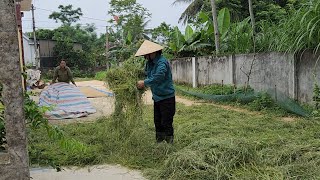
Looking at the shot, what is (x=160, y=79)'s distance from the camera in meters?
4.88

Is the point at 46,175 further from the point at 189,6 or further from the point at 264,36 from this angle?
the point at 189,6

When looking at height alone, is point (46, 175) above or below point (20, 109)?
below

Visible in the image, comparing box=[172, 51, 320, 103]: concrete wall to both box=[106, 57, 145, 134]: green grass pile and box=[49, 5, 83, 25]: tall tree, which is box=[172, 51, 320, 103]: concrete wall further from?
box=[49, 5, 83, 25]: tall tree

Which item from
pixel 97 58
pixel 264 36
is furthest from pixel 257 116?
pixel 97 58

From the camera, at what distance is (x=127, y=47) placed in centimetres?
2420

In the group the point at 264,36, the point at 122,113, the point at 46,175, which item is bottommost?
the point at 46,175

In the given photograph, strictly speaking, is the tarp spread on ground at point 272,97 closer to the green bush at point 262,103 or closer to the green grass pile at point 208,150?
the green bush at point 262,103

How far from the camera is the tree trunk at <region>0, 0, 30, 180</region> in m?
2.72

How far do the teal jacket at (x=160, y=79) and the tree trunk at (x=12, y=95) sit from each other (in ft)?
7.44

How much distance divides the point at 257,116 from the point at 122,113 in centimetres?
372

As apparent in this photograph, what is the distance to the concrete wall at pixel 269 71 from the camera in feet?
27.4

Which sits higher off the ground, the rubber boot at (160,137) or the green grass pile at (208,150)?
the rubber boot at (160,137)

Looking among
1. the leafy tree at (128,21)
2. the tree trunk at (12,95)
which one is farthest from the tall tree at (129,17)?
the tree trunk at (12,95)

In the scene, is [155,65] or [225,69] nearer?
[155,65]
